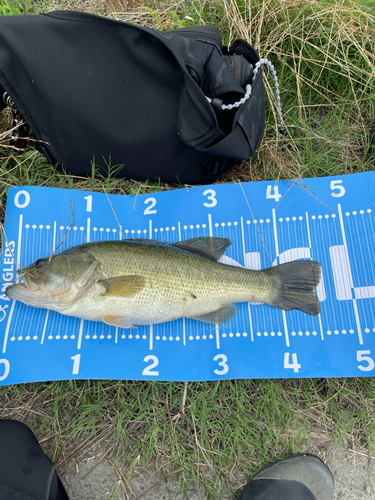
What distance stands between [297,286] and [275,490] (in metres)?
1.54

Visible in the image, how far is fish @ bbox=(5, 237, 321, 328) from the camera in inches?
85.7

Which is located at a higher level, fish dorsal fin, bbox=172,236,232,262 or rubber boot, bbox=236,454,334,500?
fish dorsal fin, bbox=172,236,232,262

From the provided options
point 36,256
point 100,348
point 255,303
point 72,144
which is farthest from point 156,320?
point 72,144

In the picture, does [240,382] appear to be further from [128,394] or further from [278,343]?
[128,394]

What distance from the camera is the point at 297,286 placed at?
93.3 inches

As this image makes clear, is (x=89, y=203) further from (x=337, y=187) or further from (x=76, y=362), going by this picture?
(x=337, y=187)

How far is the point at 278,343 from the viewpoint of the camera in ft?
8.03

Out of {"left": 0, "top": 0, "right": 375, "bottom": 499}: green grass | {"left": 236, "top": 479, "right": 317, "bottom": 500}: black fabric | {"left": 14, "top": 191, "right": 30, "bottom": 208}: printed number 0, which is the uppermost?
{"left": 14, "top": 191, "right": 30, "bottom": 208}: printed number 0

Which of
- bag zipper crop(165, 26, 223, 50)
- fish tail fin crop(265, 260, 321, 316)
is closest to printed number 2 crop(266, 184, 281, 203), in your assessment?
fish tail fin crop(265, 260, 321, 316)

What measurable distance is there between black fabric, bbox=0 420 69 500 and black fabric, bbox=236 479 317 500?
1.35m

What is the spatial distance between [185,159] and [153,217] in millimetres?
562

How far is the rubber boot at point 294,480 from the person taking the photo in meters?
2.34

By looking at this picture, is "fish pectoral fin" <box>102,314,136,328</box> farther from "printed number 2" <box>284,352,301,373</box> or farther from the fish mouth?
"printed number 2" <box>284,352,301,373</box>

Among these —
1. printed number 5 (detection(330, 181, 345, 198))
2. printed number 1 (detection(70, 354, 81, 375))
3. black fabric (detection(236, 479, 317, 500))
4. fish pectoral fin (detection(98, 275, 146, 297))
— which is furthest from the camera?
printed number 5 (detection(330, 181, 345, 198))
